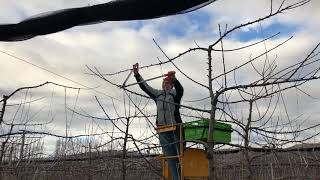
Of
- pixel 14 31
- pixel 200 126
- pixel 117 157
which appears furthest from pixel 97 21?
pixel 117 157

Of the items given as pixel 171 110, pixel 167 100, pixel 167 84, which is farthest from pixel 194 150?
pixel 167 84

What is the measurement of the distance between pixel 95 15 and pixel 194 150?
2.38 metres

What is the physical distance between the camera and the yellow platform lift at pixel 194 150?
348 centimetres

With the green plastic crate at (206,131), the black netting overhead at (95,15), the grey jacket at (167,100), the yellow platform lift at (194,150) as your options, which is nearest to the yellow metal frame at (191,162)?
the yellow platform lift at (194,150)

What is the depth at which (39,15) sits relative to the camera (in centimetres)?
199

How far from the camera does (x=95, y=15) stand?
1.82 meters

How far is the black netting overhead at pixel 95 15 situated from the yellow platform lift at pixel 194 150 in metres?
1.70

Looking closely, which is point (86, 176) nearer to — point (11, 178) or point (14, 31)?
point (11, 178)

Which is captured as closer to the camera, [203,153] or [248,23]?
[248,23]

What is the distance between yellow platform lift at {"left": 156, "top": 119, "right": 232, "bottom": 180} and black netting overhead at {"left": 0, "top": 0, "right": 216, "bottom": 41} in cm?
170

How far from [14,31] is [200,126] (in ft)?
6.15

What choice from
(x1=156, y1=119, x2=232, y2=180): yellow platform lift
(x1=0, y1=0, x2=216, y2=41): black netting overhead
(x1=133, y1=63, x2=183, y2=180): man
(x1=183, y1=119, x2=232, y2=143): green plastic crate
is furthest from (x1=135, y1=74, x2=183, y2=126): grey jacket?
(x1=0, y1=0, x2=216, y2=41): black netting overhead

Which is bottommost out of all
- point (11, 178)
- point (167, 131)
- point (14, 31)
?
point (11, 178)

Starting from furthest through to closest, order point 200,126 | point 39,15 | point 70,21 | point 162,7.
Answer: point 200,126 → point 39,15 → point 70,21 → point 162,7
